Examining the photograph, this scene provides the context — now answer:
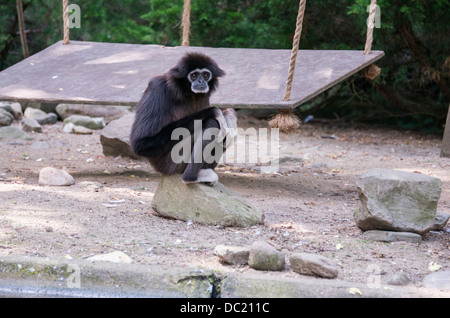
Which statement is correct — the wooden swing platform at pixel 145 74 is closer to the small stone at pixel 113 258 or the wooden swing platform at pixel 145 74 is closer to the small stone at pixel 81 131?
the small stone at pixel 113 258

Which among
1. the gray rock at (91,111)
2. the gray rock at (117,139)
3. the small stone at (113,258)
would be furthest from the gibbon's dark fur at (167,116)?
the gray rock at (91,111)

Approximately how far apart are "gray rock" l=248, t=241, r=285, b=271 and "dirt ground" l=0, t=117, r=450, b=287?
84mm

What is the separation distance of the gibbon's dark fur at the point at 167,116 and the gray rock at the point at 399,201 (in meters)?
1.58

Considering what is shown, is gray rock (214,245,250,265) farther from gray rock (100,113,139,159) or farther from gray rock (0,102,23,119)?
gray rock (0,102,23,119)

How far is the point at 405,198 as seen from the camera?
4.85 m

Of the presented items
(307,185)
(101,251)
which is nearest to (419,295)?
(101,251)

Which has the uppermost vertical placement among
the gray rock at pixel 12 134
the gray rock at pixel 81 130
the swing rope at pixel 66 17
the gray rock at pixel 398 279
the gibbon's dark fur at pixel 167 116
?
the swing rope at pixel 66 17

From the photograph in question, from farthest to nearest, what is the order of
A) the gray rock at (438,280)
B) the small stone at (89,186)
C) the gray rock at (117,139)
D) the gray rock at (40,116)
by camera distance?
the gray rock at (40,116) < the gray rock at (117,139) < the small stone at (89,186) < the gray rock at (438,280)

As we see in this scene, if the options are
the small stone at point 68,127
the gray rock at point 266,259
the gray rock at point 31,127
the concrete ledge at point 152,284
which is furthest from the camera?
the small stone at point 68,127

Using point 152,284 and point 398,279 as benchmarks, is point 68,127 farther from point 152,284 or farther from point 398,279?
point 398,279

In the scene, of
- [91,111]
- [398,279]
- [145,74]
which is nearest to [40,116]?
[91,111]

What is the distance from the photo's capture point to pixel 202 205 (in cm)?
520

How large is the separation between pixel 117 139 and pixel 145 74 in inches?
66.2

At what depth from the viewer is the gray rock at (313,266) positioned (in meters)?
3.90
